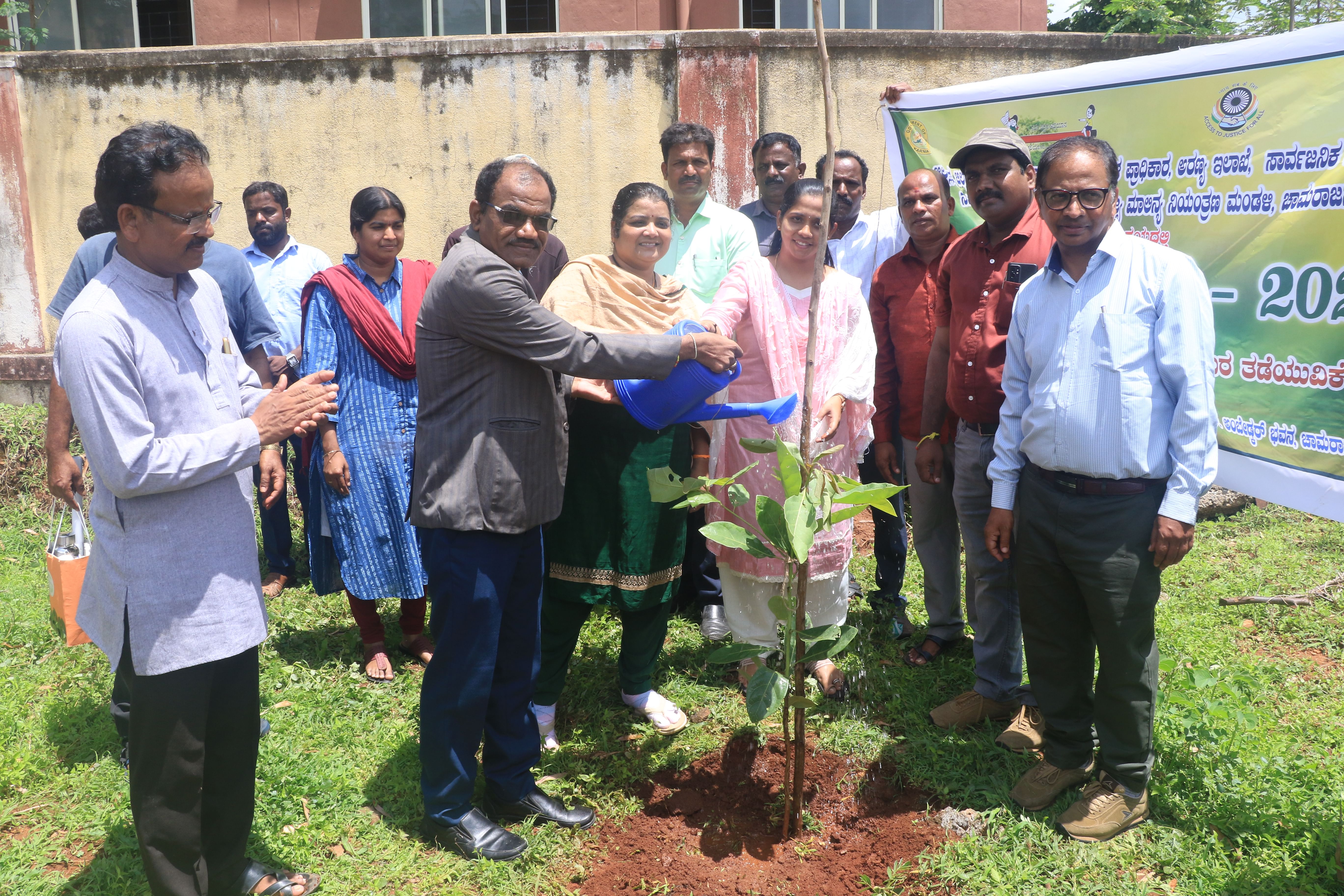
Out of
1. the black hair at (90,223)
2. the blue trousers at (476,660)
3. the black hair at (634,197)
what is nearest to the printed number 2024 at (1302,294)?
the black hair at (634,197)

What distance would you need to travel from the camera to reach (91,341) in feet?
6.96

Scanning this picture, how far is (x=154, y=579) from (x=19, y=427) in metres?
5.52

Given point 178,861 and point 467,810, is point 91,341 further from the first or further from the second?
point 467,810

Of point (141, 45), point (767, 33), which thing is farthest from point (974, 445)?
point (141, 45)

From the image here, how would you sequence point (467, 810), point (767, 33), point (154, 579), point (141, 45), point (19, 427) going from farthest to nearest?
point (141, 45) < point (767, 33) < point (19, 427) < point (467, 810) < point (154, 579)

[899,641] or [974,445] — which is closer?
[974,445]

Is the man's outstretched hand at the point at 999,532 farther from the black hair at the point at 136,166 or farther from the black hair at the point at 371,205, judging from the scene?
the black hair at the point at 371,205

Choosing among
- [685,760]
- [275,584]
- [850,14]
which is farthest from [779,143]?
[850,14]

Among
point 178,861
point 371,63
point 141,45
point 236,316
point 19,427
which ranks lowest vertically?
point 178,861

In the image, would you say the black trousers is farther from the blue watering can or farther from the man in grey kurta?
the blue watering can

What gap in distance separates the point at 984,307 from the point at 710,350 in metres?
1.21

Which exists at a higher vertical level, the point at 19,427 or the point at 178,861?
the point at 19,427

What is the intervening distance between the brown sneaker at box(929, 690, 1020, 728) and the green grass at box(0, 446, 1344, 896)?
66 millimetres

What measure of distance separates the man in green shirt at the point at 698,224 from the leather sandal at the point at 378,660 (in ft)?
7.31
